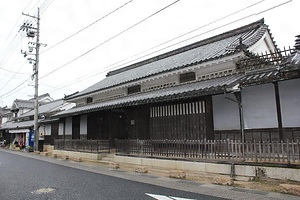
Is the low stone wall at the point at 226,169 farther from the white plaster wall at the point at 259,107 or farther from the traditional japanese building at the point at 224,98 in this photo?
the white plaster wall at the point at 259,107

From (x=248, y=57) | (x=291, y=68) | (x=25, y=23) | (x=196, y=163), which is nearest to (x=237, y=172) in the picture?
(x=196, y=163)

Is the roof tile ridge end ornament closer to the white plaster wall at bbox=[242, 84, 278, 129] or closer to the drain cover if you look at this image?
the white plaster wall at bbox=[242, 84, 278, 129]

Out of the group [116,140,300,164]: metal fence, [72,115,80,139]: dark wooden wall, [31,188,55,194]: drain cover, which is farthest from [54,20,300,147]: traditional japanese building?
[31,188,55,194]: drain cover

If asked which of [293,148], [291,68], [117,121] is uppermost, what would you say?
[291,68]

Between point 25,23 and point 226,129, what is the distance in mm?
27452

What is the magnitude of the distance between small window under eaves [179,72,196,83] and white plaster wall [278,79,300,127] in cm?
567

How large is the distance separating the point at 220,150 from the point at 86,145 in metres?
11.9

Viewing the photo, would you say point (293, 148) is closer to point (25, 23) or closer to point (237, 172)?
point (237, 172)

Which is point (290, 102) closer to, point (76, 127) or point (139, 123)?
point (139, 123)

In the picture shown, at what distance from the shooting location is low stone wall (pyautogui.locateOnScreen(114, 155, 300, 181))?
8188 mm

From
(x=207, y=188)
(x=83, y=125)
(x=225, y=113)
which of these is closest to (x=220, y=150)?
(x=225, y=113)

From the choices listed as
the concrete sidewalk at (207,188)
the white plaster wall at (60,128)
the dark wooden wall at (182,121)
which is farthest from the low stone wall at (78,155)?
the concrete sidewalk at (207,188)

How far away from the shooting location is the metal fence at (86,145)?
17.9m

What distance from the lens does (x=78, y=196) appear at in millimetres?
7641
